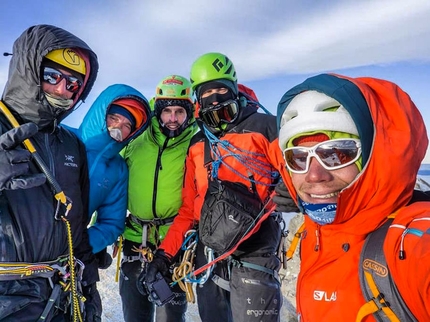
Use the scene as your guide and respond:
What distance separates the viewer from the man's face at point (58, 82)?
7.79 ft

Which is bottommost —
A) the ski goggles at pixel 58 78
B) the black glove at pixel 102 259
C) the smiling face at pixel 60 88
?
the black glove at pixel 102 259

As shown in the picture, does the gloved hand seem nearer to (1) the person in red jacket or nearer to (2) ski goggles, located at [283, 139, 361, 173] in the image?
(1) the person in red jacket

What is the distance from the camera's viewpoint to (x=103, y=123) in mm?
3557

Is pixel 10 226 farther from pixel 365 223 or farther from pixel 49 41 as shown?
pixel 365 223

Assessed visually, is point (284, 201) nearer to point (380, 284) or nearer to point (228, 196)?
point (228, 196)

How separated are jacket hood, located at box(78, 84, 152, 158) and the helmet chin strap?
3.35 ft

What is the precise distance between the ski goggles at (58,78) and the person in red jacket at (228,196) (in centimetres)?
138

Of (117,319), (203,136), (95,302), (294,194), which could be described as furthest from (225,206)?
(117,319)

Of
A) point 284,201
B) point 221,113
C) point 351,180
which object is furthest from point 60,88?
point 351,180

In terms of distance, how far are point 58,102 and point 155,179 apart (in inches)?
66.2

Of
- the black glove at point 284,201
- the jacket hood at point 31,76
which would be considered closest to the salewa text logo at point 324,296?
the black glove at point 284,201

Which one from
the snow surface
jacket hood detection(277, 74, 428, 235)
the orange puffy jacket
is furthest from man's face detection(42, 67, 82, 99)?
the snow surface

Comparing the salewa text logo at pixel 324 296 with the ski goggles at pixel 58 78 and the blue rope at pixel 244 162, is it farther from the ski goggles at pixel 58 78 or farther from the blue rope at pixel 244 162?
the ski goggles at pixel 58 78

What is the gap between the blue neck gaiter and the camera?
1586 mm
